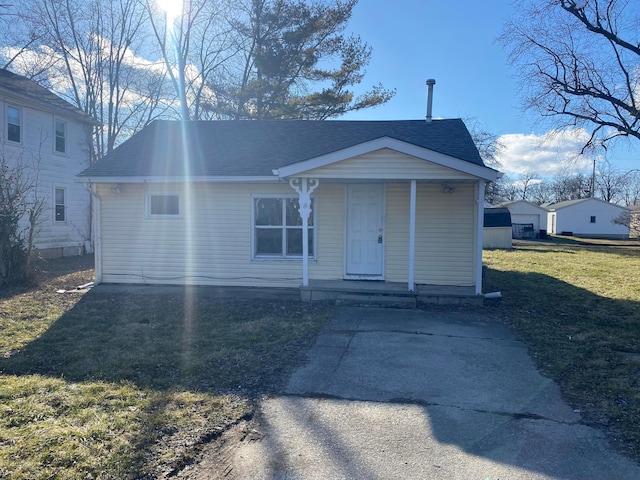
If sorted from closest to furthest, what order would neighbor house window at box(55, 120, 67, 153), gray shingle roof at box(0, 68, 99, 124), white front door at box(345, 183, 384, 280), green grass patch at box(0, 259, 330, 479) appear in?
green grass patch at box(0, 259, 330, 479) → white front door at box(345, 183, 384, 280) → gray shingle roof at box(0, 68, 99, 124) → neighbor house window at box(55, 120, 67, 153)

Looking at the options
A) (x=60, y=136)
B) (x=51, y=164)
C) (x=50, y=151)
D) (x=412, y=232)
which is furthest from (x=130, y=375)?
(x=60, y=136)

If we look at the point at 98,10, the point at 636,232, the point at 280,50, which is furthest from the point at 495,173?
the point at 636,232

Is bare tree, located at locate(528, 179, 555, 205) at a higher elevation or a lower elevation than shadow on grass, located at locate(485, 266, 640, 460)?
higher

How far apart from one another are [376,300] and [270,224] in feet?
9.93

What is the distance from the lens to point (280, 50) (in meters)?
21.2

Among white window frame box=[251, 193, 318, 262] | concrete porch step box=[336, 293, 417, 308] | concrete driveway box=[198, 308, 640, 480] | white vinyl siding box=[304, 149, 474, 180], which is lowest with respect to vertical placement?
concrete driveway box=[198, 308, 640, 480]

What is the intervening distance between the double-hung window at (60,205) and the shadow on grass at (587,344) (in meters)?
15.5

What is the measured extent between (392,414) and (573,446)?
56.5 inches

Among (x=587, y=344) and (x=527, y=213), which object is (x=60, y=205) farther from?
(x=527, y=213)

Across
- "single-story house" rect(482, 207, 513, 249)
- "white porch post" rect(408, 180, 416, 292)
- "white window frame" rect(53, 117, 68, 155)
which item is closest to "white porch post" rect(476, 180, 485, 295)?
"white porch post" rect(408, 180, 416, 292)

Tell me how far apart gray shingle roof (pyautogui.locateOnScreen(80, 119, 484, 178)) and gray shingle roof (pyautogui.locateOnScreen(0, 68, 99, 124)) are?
6.02 meters

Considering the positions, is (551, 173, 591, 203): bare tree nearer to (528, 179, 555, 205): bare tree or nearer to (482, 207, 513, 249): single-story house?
(528, 179, 555, 205): bare tree

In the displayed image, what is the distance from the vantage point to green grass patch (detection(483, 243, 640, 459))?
4223mm

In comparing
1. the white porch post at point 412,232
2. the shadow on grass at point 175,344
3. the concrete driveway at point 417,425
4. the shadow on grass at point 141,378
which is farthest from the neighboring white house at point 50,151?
the concrete driveway at point 417,425
